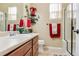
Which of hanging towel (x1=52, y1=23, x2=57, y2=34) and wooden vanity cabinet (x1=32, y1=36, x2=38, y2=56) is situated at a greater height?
hanging towel (x1=52, y1=23, x2=57, y2=34)

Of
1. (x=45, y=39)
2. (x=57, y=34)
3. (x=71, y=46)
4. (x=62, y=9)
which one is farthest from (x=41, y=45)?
(x=71, y=46)

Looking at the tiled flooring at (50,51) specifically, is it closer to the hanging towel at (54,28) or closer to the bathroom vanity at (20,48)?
the bathroom vanity at (20,48)

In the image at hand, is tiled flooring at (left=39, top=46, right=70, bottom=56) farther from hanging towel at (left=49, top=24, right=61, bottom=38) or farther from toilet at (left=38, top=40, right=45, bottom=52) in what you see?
hanging towel at (left=49, top=24, right=61, bottom=38)

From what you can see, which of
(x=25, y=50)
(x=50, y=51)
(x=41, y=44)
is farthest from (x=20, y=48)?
(x=50, y=51)

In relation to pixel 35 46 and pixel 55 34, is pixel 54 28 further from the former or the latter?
pixel 35 46

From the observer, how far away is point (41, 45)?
2.08m

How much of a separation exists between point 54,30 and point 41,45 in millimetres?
314

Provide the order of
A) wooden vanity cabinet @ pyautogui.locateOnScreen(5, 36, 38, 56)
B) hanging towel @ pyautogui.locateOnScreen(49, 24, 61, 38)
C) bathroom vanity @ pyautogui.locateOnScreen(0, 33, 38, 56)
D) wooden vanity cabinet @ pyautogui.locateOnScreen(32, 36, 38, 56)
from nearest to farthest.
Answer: bathroom vanity @ pyautogui.locateOnScreen(0, 33, 38, 56) → wooden vanity cabinet @ pyautogui.locateOnScreen(5, 36, 38, 56) → wooden vanity cabinet @ pyautogui.locateOnScreen(32, 36, 38, 56) → hanging towel @ pyautogui.locateOnScreen(49, 24, 61, 38)

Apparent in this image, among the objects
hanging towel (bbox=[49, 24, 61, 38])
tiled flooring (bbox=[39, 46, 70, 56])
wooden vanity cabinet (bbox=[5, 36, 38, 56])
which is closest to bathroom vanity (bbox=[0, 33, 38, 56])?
wooden vanity cabinet (bbox=[5, 36, 38, 56])

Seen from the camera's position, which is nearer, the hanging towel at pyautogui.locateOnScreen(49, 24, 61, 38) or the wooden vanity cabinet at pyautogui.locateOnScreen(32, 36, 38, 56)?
the wooden vanity cabinet at pyautogui.locateOnScreen(32, 36, 38, 56)

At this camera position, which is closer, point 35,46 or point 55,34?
point 35,46

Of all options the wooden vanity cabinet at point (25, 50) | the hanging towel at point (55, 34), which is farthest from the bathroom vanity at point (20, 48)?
the hanging towel at point (55, 34)

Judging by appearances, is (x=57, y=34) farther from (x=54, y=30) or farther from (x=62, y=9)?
(x=62, y=9)

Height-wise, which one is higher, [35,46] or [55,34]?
[55,34]
